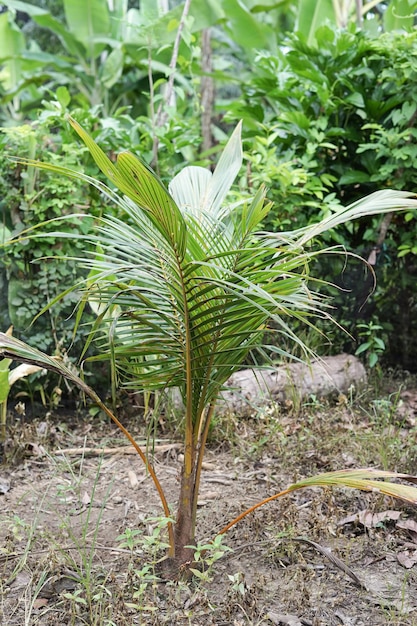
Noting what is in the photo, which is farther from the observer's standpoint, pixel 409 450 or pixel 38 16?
pixel 38 16

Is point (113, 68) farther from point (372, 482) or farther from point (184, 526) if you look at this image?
point (372, 482)

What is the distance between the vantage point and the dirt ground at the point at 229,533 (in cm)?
191

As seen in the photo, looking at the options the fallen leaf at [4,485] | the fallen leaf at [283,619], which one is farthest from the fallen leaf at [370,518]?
the fallen leaf at [4,485]

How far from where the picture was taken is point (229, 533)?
2396 millimetres

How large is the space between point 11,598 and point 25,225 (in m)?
2.32

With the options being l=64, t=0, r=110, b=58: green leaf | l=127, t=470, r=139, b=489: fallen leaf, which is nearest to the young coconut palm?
l=127, t=470, r=139, b=489: fallen leaf

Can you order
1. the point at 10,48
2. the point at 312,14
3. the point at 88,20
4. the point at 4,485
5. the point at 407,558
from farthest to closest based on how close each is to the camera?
the point at 10,48 < the point at 88,20 < the point at 312,14 < the point at 4,485 < the point at 407,558

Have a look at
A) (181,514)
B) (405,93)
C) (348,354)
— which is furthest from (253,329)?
(405,93)

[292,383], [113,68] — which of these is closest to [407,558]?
[292,383]

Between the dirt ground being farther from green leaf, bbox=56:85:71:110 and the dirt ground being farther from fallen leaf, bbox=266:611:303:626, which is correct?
green leaf, bbox=56:85:71:110

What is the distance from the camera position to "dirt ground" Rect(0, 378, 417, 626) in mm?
1913

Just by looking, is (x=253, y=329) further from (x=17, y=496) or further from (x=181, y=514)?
(x=17, y=496)

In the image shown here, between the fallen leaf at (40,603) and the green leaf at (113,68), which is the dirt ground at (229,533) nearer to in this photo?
the fallen leaf at (40,603)

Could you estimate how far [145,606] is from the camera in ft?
6.17
